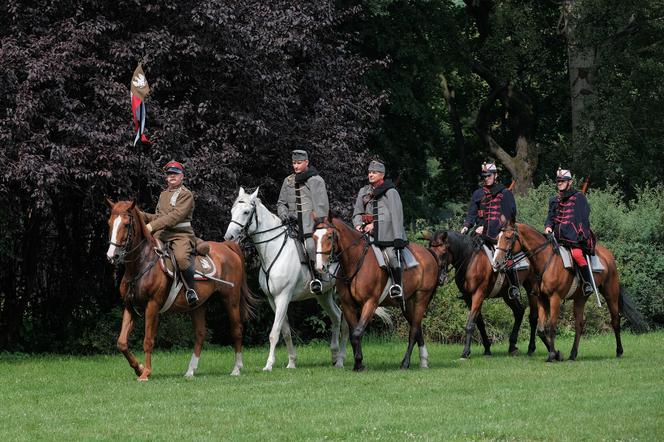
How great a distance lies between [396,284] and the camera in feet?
61.7

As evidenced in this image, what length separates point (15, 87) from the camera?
21.3 m

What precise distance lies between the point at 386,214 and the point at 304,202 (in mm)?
1516

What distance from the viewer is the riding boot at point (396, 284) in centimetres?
1877

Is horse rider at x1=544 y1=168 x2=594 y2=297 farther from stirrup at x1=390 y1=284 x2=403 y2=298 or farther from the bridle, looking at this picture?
the bridle

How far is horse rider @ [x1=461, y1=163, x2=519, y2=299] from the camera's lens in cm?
2142

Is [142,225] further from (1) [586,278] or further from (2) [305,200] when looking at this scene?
(1) [586,278]

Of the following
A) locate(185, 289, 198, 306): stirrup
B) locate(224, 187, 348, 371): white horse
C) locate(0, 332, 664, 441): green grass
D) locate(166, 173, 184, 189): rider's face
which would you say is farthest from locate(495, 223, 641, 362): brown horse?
locate(166, 173, 184, 189): rider's face

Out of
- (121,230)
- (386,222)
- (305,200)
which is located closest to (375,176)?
(386,222)

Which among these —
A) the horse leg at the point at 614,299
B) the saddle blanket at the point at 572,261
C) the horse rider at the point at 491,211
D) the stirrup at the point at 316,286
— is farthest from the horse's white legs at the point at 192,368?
the horse leg at the point at 614,299

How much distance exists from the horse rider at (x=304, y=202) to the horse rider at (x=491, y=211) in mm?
2972

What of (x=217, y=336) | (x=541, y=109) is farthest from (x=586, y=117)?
(x=217, y=336)

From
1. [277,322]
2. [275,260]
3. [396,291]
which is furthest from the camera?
[275,260]

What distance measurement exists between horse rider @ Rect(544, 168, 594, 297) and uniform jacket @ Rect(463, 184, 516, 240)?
77 cm

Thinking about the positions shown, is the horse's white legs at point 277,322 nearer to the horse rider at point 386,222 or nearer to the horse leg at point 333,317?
the horse leg at point 333,317
